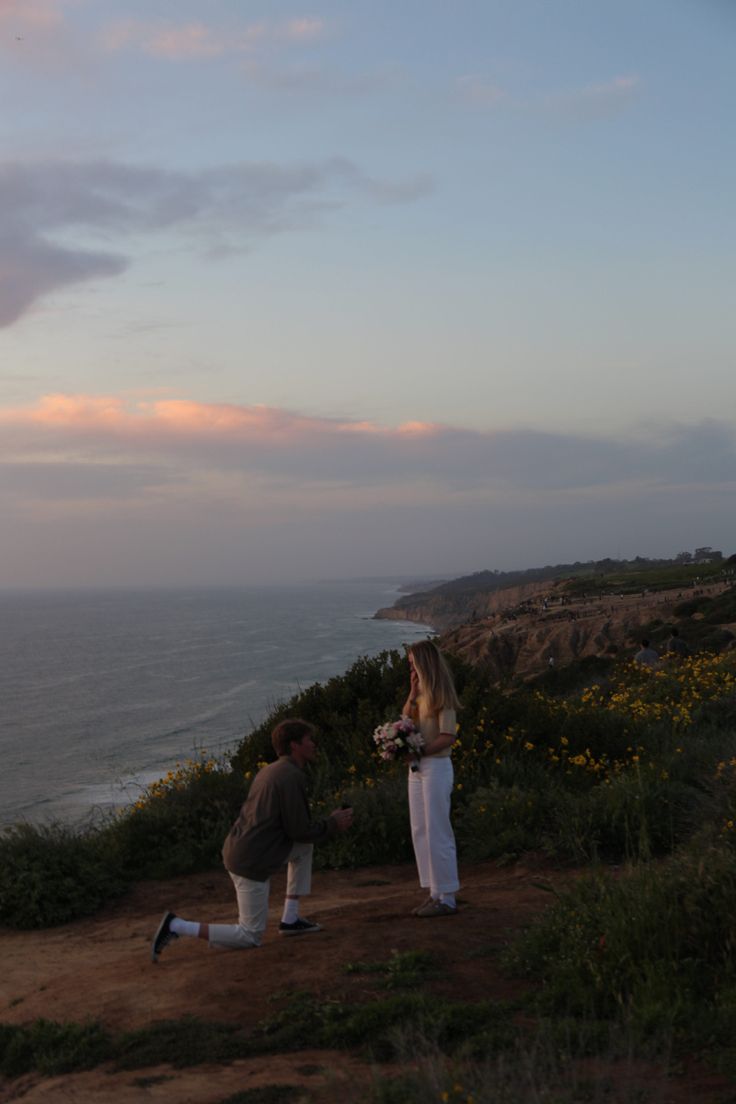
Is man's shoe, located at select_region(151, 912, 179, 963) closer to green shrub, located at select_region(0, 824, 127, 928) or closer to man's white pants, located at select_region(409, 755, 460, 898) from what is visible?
man's white pants, located at select_region(409, 755, 460, 898)

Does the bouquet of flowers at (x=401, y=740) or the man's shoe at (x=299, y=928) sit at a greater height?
the bouquet of flowers at (x=401, y=740)

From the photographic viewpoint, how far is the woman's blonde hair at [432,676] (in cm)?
733

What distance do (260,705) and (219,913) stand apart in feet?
146

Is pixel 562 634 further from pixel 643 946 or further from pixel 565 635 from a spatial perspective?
pixel 643 946

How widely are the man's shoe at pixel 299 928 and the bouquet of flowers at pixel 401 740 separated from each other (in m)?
1.18

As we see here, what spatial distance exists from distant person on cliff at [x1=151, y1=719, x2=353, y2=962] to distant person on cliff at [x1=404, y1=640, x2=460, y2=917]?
2.35ft

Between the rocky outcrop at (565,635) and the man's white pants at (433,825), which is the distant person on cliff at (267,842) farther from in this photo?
the rocky outcrop at (565,635)

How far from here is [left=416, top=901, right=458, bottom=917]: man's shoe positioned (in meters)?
6.97

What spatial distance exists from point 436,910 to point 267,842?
4.09ft

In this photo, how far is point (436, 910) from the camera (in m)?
6.97

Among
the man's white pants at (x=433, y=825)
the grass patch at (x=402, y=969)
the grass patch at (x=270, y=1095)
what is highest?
the man's white pants at (x=433, y=825)

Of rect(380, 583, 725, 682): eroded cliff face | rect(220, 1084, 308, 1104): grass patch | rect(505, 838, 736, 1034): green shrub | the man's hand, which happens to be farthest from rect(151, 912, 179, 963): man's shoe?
rect(380, 583, 725, 682): eroded cliff face

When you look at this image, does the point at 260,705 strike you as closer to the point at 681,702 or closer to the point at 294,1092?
the point at 681,702

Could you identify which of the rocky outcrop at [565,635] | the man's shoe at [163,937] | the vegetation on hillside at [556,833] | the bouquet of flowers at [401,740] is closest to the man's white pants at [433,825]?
the bouquet of flowers at [401,740]
